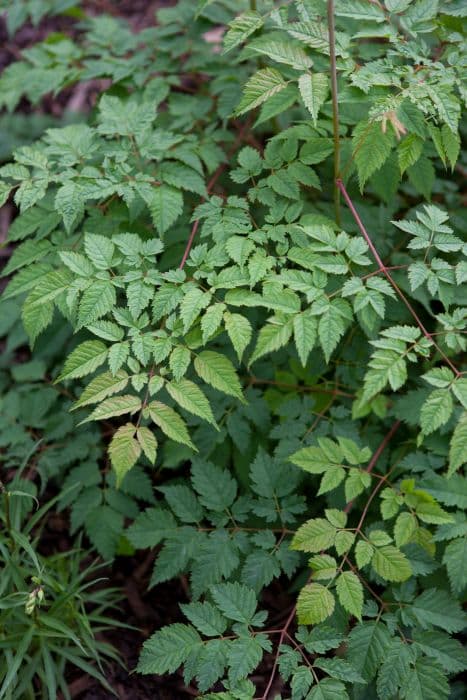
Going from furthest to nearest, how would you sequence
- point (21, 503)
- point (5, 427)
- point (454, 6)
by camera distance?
point (5, 427), point (21, 503), point (454, 6)

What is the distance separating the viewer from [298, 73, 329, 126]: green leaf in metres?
1.87

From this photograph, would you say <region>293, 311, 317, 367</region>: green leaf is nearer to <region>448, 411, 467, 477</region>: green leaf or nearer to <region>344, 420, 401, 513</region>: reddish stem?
<region>448, 411, 467, 477</region>: green leaf

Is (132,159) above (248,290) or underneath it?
above

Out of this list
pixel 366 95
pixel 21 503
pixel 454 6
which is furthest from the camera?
pixel 21 503

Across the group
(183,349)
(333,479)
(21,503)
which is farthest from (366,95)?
(21,503)

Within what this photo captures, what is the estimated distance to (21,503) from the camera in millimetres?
2281

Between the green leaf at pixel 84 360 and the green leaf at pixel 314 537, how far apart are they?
2.40 ft

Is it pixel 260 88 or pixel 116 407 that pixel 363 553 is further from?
pixel 260 88

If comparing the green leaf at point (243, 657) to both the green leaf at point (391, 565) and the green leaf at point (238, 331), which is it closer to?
the green leaf at point (391, 565)

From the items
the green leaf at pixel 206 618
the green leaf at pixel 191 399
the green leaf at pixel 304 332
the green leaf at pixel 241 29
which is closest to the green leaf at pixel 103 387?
the green leaf at pixel 191 399

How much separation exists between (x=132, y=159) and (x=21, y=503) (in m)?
1.22

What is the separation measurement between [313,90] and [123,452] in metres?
1.13

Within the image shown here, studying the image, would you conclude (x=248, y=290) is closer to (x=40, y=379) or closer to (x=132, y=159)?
(x=132, y=159)

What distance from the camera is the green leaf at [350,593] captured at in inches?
69.3
